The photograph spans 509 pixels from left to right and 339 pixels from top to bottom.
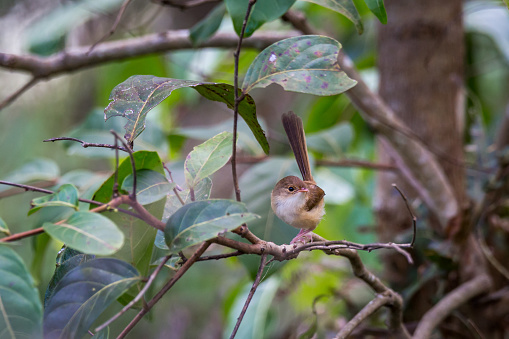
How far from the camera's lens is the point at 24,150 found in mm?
2938

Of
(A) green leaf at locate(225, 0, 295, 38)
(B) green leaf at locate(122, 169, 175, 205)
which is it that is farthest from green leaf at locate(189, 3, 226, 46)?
(B) green leaf at locate(122, 169, 175, 205)

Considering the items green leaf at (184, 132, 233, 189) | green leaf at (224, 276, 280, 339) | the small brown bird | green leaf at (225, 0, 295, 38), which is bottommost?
green leaf at (224, 276, 280, 339)

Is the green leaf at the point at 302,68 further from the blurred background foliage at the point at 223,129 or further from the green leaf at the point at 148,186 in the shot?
the blurred background foliage at the point at 223,129

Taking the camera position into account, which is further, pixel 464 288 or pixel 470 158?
pixel 470 158

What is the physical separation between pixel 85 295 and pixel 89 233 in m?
0.09

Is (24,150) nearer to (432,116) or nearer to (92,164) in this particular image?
(92,164)

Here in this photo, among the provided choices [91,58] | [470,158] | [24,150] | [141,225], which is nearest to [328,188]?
[470,158]

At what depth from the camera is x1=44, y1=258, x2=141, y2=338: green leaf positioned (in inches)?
19.5

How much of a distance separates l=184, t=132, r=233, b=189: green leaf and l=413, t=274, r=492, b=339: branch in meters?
0.58

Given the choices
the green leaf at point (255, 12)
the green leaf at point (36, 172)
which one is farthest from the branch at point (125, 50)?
the green leaf at point (255, 12)

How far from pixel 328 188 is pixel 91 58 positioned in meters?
1.05

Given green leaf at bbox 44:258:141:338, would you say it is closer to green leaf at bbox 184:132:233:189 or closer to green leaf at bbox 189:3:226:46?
green leaf at bbox 184:132:233:189

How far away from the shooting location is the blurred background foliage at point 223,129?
1380 millimetres

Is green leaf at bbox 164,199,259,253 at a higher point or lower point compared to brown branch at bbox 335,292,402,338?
higher
